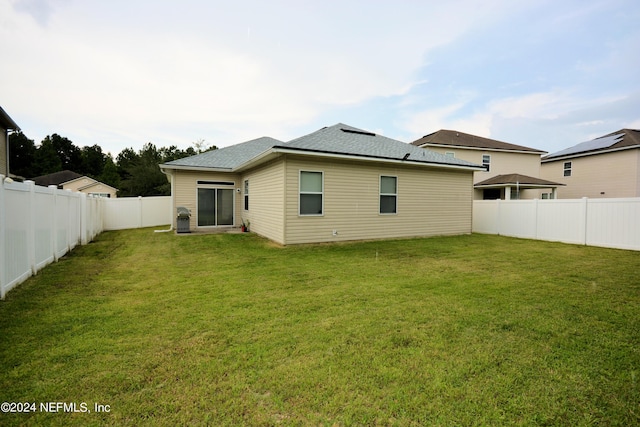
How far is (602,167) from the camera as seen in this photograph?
19594 mm

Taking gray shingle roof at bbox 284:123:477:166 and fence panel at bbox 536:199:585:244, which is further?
fence panel at bbox 536:199:585:244

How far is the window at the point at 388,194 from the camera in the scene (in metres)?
10.7

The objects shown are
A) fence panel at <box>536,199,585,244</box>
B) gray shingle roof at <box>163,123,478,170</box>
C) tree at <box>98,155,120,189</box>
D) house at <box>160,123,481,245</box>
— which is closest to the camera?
house at <box>160,123,481,245</box>

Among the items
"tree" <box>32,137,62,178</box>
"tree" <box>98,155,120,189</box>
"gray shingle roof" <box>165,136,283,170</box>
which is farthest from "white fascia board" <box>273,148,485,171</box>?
"tree" <box>32,137,62,178</box>

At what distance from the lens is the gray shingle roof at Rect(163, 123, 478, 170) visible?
9508 millimetres

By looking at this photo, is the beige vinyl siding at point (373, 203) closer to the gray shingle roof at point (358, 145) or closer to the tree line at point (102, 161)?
the gray shingle roof at point (358, 145)

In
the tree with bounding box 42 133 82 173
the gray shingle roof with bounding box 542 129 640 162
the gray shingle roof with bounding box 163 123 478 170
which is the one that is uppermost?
the tree with bounding box 42 133 82 173

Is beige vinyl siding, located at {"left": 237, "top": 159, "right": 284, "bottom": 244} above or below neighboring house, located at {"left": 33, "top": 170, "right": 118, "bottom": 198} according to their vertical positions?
below

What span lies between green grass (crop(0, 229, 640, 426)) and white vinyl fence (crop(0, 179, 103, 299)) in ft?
1.12

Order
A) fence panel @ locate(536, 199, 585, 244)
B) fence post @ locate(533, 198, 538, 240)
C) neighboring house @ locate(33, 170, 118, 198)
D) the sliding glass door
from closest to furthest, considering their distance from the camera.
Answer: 1. fence panel @ locate(536, 199, 585, 244)
2. fence post @ locate(533, 198, 538, 240)
3. the sliding glass door
4. neighboring house @ locate(33, 170, 118, 198)

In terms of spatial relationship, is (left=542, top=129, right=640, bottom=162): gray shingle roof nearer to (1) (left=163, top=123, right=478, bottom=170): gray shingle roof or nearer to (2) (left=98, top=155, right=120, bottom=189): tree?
(1) (left=163, top=123, right=478, bottom=170): gray shingle roof

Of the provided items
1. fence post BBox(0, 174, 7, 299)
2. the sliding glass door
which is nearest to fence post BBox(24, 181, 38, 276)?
fence post BBox(0, 174, 7, 299)

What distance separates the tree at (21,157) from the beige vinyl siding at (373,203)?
52.2m

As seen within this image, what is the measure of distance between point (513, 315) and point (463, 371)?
1.73 metres
